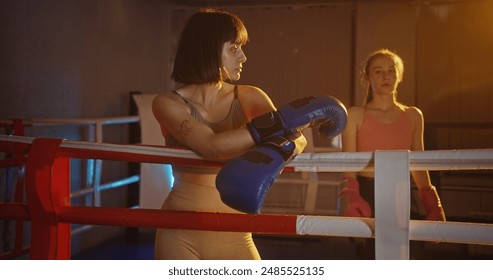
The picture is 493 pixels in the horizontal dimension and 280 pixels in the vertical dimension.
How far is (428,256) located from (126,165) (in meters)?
1.99

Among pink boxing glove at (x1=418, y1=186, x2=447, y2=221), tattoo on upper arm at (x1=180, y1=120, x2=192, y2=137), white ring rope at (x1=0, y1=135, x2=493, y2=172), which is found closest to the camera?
white ring rope at (x1=0, y1=135, x2=493, y2=172)

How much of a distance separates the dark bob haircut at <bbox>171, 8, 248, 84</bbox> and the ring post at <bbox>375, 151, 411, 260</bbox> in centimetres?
39

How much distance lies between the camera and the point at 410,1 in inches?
157

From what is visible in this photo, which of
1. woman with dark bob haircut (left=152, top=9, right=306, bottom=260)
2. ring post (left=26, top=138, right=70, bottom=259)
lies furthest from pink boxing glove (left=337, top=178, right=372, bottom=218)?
ring post (left=26, top=138, right=70, bottom=259)

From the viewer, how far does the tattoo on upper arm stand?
3.25 feet

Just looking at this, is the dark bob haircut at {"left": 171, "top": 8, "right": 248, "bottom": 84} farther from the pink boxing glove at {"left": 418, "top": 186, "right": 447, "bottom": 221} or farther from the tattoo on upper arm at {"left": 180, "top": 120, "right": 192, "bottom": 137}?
the pink boxing glove at {"left": 418, "top": 186, "right": 447, "bottom": 221}

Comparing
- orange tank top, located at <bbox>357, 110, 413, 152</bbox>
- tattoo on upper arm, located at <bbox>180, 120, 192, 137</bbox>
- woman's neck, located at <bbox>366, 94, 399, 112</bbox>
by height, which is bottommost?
tattoo on upper arm, located at <bbox>180, 120, 192, 137</bbox>

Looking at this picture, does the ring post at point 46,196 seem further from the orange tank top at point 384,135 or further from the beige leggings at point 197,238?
the orange tank top at point 384,135

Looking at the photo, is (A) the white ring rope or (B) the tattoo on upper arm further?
(B) the tattoo on upper arm

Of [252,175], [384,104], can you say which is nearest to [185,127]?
[252,175]

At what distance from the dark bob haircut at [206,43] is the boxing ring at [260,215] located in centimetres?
19

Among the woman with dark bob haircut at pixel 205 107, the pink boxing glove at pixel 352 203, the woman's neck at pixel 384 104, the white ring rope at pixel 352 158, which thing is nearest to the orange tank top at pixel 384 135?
the woman's neck at pixel 384 104
